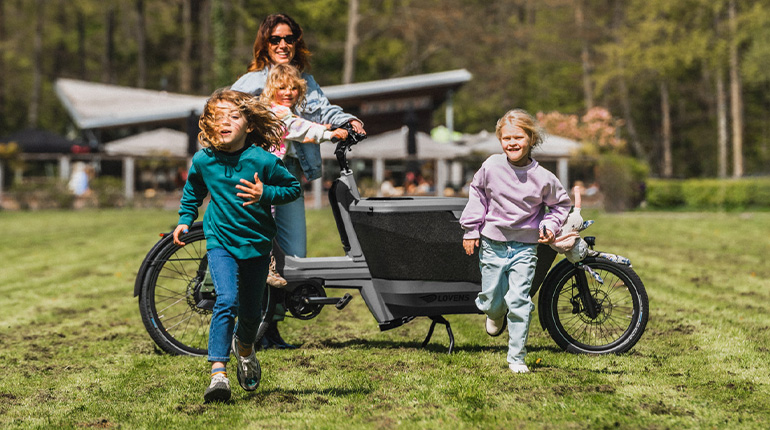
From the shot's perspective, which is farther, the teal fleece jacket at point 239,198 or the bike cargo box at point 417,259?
the bike cargo box at point 417,259

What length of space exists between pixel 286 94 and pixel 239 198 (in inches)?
44.9

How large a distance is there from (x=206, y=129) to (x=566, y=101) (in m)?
46.5

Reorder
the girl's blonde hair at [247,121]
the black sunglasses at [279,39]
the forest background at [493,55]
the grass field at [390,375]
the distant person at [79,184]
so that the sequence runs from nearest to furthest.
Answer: the grass field at [390,375]
the girl's blonde hair at [247,121]
the black sunglasses at [279,39]
the distant person at [79,184]
the forest background at [493,55]

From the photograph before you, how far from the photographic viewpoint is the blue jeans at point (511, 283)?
168 inches

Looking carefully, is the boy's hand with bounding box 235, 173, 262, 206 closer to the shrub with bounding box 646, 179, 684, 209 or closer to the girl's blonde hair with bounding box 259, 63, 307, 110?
the girl's blonde hair with bounding box 259, 63, 307, 110

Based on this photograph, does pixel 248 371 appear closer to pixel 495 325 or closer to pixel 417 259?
pixel 417 259

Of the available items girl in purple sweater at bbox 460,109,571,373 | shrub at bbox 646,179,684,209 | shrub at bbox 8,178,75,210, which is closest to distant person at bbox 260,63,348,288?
girl in purple sweater at bbox 460,109,571,373

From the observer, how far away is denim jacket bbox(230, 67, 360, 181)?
15.6 ft

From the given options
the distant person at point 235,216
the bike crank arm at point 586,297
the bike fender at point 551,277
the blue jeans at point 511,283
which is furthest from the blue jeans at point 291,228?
the bike crank arm at point 586,297

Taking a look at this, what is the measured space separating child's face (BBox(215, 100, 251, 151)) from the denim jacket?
995 millimetres

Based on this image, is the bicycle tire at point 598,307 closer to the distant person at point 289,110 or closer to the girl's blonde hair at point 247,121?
the distant person at point 289,110

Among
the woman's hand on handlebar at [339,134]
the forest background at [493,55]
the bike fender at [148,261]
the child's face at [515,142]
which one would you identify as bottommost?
the bike fender at [148,261]

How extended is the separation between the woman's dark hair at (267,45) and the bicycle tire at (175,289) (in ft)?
3.60

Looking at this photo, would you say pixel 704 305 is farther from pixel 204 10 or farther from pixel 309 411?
pixel 204 10
